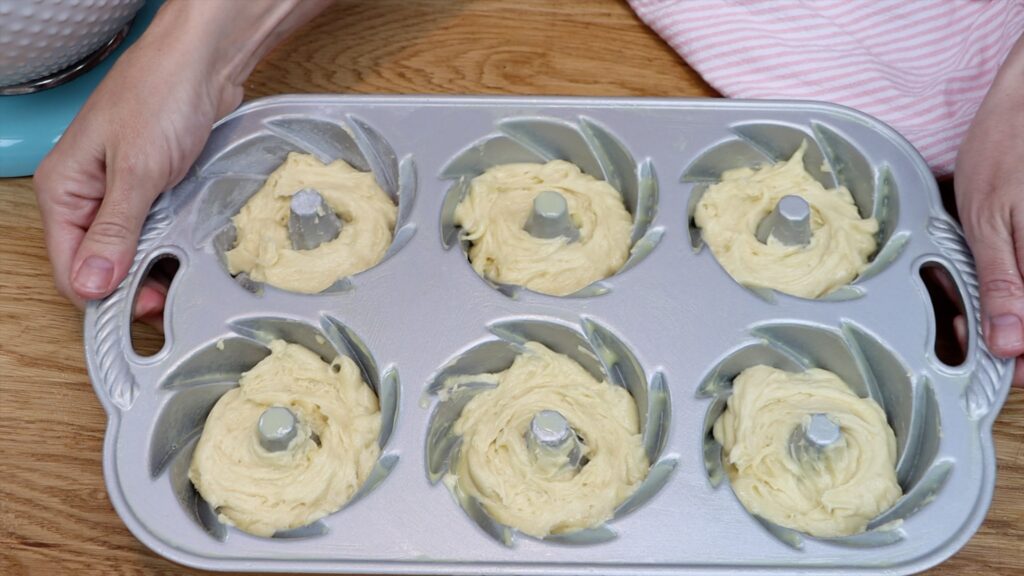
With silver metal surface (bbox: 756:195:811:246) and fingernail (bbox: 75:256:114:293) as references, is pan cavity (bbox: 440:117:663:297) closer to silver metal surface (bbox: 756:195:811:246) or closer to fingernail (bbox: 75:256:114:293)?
silver metal surface (bbox: 756:195:811:246)

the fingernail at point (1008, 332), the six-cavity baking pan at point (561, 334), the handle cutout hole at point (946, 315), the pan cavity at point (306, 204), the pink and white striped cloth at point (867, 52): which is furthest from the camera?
the pink and white striped cloth at point (867, 52)

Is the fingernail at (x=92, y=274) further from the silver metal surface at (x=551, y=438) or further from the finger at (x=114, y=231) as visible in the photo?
the silver metal surface at (x=551, y=438)

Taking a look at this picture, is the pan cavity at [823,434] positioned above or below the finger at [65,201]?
below

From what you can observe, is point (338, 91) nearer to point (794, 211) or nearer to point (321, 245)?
point (321, 245)

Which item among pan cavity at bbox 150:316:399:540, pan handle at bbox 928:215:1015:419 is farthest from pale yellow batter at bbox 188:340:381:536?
pan handle at bbox 928:215:1015:419

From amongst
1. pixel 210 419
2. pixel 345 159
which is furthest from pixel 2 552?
pixel 345 159

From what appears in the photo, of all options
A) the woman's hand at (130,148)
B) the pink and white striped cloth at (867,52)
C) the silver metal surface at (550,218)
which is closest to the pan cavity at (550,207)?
the silver metal surface at (550,218)

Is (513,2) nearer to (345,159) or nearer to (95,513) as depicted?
(345,159)
